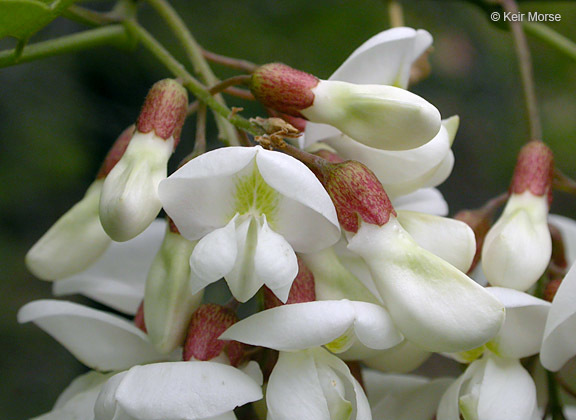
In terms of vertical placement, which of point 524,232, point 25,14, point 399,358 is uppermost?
point 25,14

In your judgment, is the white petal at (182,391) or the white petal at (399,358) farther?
the white petal at (399,358)

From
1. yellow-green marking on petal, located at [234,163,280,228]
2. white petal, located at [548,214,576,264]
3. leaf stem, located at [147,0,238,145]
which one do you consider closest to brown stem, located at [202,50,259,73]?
leaf stem, located at [147,0,238,145]

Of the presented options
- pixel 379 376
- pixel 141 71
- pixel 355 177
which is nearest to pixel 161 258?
pixel 355 177

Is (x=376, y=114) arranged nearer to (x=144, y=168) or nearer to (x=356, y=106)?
(x=356, y=106)

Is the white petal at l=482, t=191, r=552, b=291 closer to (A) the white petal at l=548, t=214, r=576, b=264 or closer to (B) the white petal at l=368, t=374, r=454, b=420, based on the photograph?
(B) the white petal at l=368, t=374, r=454, b=420

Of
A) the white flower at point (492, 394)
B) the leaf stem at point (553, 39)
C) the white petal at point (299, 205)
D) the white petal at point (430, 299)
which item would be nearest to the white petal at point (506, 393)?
the white flower at point (492, 394)

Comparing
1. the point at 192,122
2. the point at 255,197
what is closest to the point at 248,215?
the point at 255,197

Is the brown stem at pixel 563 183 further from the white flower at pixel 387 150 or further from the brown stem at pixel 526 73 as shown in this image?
the white flower at pixel 387 150
